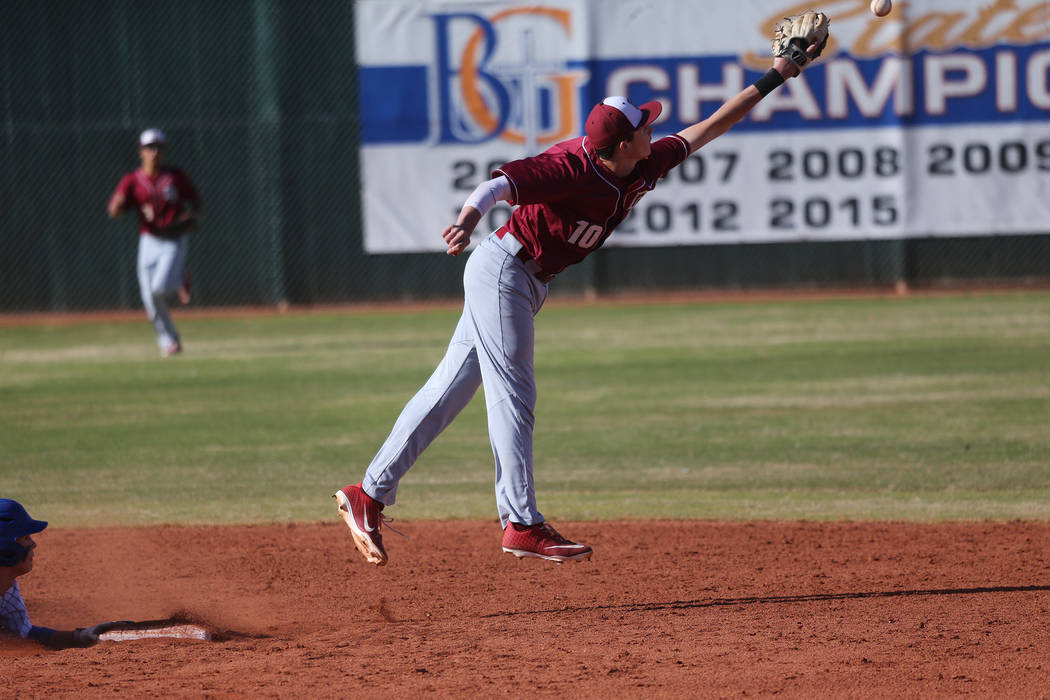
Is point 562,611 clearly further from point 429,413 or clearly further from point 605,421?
point 605,421

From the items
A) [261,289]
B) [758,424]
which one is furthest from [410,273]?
[758,424]

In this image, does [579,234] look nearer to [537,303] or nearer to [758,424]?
[537,303]

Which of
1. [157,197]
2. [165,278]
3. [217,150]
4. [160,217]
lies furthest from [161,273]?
[217,150]

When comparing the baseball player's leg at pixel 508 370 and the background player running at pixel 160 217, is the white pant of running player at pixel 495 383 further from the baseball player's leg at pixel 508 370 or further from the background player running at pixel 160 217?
the background player running at pixel 160 217

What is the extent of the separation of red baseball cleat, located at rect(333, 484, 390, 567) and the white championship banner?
11862mm

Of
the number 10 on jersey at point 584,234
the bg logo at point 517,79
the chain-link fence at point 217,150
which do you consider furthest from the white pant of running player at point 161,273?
the number 10 on jersey at point 584,234

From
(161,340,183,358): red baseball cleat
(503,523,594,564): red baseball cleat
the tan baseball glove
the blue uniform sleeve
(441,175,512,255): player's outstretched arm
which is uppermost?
the tan baseball glove

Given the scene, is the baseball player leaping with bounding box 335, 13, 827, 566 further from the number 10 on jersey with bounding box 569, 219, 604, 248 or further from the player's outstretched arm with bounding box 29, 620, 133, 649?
the player's outstretched arm with bounding box 29, 620, 133, 649

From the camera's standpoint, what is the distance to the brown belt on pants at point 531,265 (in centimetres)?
491

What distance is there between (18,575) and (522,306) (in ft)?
6.80

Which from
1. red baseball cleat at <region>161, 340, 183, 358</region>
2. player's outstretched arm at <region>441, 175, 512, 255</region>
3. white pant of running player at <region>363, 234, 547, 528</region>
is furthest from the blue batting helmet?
red baseball cleat at <region>161, 340, 183, 358</region>

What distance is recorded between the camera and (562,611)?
498 cm

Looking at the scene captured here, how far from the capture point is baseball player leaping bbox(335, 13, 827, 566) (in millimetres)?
4719

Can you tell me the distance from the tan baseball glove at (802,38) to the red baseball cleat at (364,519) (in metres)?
2.43
